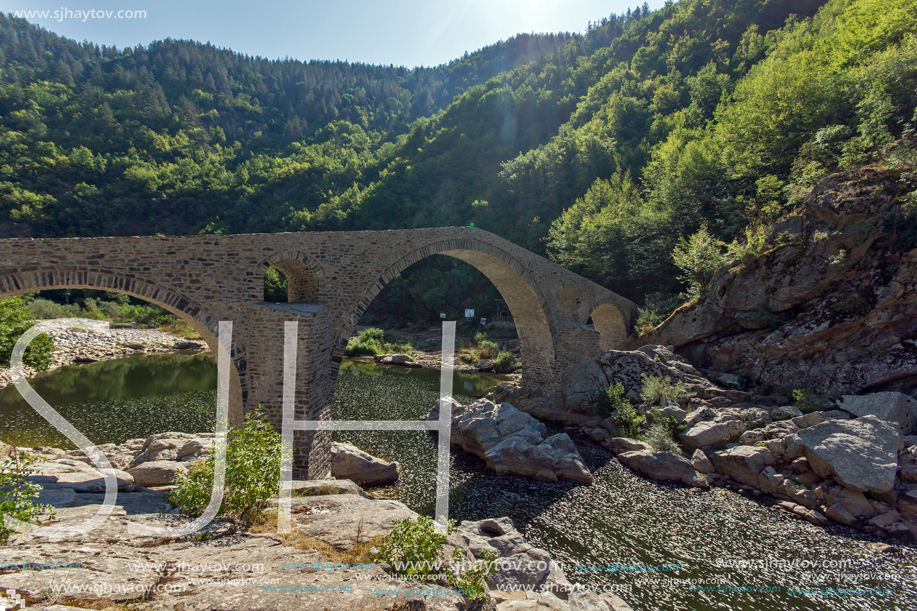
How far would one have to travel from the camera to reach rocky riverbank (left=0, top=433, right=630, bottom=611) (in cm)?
283

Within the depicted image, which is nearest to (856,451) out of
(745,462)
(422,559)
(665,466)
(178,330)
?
(745,462)

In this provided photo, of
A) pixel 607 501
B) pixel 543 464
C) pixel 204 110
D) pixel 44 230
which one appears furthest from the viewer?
pixel 204 110

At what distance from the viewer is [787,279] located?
11.4 m

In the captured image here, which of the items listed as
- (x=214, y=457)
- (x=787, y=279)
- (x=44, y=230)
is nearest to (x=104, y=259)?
(x=214, y=457)

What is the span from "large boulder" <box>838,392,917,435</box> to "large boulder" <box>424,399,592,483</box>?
6089mm

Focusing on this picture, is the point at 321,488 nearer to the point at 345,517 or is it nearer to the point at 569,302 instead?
the point at 345,517

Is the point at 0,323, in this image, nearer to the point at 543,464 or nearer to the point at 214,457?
the point at 214,457

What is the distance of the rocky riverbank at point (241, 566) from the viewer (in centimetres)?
283

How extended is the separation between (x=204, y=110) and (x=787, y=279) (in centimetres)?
6487

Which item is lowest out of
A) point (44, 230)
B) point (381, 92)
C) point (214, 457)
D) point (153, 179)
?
point (214, 457)

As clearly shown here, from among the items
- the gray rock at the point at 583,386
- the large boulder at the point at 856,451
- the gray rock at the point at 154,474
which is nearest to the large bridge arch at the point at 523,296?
the gray rock at the point at 583,386

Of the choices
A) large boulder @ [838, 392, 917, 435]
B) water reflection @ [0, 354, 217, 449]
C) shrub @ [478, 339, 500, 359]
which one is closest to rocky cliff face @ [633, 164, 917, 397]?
large boulder @ [838, 392, 917, 435]

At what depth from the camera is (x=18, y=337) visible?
24.8ft

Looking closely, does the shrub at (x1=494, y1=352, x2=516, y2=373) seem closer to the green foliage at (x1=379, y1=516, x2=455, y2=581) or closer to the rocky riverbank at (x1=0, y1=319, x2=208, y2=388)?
the green foliage at (x1=379, y1=516, x2=455, y2=581)
